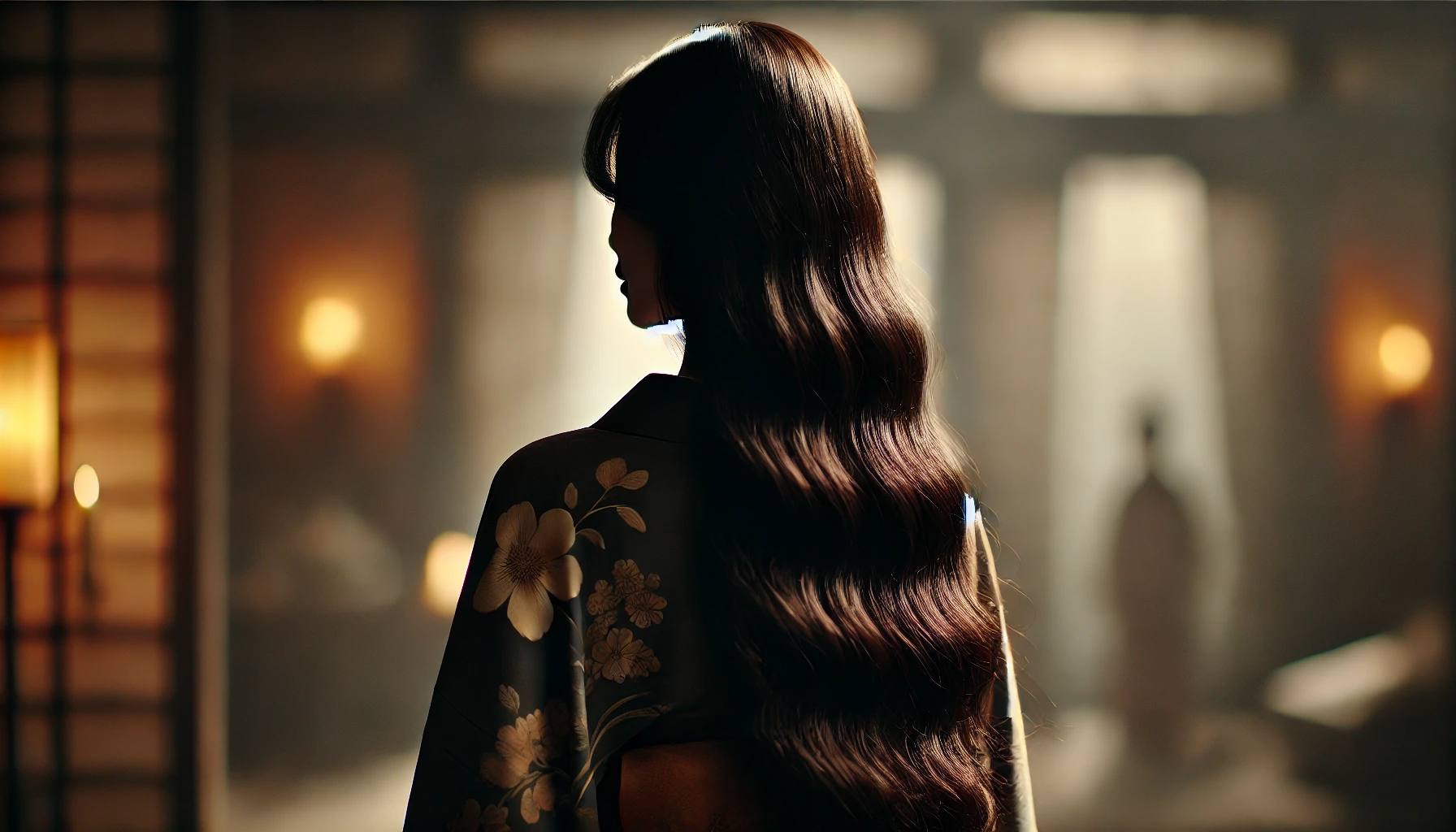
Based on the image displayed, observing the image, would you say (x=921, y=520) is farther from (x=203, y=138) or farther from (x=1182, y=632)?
(x=203, y=138)

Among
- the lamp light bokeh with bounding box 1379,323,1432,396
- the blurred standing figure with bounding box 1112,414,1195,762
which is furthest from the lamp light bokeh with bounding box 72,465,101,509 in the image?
the lamp light bokeh with bounding box 1379,323,1432,396

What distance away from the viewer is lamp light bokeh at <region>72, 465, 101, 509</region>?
6.08ft

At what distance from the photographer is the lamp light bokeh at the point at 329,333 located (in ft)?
6.06

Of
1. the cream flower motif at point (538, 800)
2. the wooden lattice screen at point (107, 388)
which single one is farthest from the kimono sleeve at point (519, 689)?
the wooden lattice screen at point (107, 388)

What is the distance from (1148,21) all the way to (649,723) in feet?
6.56

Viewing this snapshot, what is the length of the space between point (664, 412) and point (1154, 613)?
1.71 m

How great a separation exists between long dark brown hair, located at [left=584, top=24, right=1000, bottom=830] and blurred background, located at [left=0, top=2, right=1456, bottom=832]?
50.8 inches

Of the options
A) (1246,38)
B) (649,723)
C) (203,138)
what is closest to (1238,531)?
(1246,38)

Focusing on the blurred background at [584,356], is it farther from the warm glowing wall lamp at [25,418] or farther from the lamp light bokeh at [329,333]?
the warm glowing wall lamp at [25,418]

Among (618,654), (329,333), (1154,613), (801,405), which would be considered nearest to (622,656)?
(618,654)

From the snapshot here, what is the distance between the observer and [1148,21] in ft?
6.22

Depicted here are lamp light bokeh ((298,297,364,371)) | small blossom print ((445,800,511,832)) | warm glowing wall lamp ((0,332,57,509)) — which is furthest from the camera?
lamp light bokeh ((298,297,364,371))

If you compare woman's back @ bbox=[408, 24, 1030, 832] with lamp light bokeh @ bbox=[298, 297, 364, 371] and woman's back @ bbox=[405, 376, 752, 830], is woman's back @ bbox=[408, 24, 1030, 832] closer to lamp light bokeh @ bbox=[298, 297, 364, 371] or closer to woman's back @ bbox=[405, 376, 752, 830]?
Result: woman's back @ bbox=[405, 376, 752, 830]

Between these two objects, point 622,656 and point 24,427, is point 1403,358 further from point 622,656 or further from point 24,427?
point 24,427
